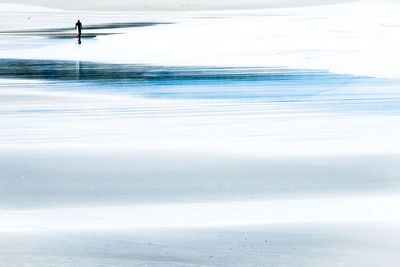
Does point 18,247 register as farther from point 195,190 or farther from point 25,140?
point 25,140

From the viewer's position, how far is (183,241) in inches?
217

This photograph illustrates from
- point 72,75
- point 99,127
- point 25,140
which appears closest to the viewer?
point 25,140

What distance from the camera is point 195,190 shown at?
7082 millimetres

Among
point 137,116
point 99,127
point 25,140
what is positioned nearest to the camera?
point 25,140

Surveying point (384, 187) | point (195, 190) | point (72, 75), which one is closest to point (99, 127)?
point (195, 190)

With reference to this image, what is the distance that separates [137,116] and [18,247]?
251 inches

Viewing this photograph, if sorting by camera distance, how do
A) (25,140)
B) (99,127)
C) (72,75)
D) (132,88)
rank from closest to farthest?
1. (25,140)
2. (99,127)
3. (132,88)
4. (72,75)

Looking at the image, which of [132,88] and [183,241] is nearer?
[183,241]

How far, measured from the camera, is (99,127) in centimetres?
1063

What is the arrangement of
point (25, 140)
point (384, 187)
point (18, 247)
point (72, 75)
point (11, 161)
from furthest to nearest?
point (72, 75) < point (25, 140) < point (11, 161) < point (384, 187) < point (18, 247)

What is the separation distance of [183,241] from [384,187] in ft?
7.06

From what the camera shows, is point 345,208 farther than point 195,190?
No

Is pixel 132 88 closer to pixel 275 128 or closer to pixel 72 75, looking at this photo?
pixel 72 75

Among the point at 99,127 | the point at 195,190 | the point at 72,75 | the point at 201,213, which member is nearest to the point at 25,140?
the point at 99,127
